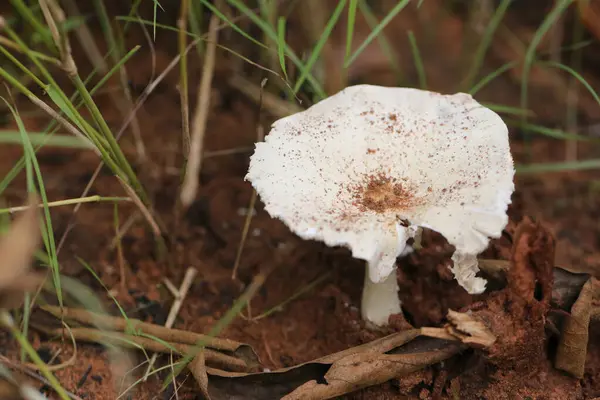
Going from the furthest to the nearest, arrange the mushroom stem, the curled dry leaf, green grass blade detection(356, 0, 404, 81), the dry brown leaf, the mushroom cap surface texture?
green grass blade detection(356, 0, 404, 81) → the mushroom stem → the dry brown leaf → the mushroom cap surface texture → the curled dry leaf

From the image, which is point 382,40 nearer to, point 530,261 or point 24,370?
point 530,261

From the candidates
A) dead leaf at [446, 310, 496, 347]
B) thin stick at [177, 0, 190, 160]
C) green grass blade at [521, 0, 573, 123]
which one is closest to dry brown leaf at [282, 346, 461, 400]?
dead leaf at [446, 310, 496, 347]

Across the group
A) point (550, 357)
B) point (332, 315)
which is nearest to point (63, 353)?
point (332, 315)

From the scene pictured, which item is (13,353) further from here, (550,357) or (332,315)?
(550,357)

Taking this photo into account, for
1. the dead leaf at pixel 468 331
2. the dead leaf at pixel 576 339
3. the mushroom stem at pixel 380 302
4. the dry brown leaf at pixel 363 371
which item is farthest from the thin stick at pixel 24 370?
the dead leaf at pixel 576 339

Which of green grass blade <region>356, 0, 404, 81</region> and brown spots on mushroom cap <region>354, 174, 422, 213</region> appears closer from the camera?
brown spots on mushroom cap <region>354, 174, 422, 213</region>

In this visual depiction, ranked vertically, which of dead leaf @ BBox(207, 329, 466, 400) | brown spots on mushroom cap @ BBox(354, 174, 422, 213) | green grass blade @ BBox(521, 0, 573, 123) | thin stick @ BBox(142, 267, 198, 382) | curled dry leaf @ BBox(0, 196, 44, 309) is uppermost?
curled dry leaf @ BBox(0, 196, 44, 309)

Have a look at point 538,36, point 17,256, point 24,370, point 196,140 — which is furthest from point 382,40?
point 17,256

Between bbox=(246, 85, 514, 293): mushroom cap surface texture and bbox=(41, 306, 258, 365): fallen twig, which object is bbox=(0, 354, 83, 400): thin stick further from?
bbox=(246, 85, 514, 293): mushroom cap surface texture
